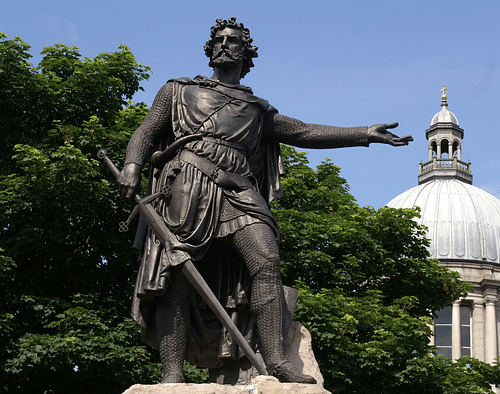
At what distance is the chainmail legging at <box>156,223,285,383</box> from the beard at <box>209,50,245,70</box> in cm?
169

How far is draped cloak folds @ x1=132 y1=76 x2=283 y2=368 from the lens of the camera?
7.70 metres

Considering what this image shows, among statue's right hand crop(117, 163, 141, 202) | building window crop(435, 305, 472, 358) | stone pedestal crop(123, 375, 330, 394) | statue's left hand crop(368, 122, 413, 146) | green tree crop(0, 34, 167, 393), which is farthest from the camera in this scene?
building window crop(435, 305, 472, 358)

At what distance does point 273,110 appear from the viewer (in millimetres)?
8539

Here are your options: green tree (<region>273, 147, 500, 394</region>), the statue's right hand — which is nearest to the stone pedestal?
the statue's right hand

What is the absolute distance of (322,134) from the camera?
8.47 meters

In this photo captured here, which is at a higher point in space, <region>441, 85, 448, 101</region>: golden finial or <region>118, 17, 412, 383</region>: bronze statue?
Answer: <region>441, 85, 448, 101</region>: golden finial

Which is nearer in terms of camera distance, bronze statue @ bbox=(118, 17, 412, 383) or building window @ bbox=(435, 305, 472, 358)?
bronze statue @ bbox=(118, 17, 412, 383)

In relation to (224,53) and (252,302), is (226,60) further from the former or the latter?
(252,302)

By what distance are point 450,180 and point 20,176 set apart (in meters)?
57.2

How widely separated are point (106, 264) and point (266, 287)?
1406 centimetres

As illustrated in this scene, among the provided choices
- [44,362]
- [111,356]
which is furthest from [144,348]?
[44,362]

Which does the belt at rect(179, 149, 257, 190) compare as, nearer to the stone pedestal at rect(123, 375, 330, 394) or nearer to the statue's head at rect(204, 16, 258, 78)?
the statue's head at rect(204, 16, 258, 78)

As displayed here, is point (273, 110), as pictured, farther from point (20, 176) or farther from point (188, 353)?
point (20, 176)

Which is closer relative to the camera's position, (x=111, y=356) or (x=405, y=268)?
(x=111, y=356)
